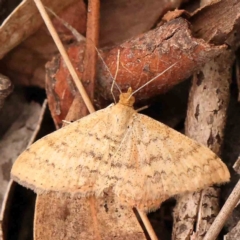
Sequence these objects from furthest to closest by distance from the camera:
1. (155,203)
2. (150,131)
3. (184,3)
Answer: (184,3) < (150,131) < (155,203)

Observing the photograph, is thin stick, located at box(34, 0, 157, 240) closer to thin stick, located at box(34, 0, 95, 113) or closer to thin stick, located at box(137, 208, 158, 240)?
thin stick, located at box(34, 0, 95, 113)

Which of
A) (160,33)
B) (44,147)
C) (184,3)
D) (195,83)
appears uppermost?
(184,3)

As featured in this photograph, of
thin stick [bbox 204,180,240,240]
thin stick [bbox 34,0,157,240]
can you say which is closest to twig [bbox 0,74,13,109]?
thin stick [bbox 34,0,157,240]

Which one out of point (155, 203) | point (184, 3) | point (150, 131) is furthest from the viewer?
point (184, 3)

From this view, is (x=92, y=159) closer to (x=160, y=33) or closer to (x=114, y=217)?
(x=114, y=217)

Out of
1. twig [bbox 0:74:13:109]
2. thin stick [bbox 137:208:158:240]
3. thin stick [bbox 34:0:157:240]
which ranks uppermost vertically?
thin stick [bbox 34:0:157:240]

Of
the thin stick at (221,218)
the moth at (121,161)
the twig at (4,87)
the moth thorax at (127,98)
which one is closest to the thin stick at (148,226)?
the moth at (121,161)

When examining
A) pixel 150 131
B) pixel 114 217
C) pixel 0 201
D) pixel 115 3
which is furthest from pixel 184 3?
pixel 0 201

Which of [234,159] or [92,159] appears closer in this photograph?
[92,159]

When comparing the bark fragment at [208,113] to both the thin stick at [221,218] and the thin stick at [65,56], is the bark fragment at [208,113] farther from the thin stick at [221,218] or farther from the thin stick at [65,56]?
the thin stick at [65,56]
